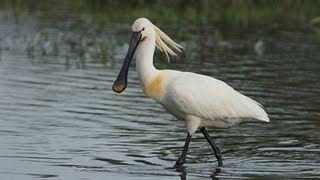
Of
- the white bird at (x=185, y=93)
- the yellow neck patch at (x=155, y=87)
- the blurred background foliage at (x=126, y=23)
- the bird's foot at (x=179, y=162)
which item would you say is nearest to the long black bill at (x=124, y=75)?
the white bird at (x=185, y=93)

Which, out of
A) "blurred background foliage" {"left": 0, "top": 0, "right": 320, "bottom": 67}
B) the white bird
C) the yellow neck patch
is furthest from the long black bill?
"blurred background foliage" {"left": 0, "top": 0, "right": 320, "bottom": 67}

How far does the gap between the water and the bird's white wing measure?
1.66 ft

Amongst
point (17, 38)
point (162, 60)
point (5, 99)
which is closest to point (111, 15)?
point (17, 38)

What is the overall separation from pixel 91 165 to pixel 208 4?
18349mm

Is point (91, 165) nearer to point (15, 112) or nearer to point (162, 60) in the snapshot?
point (15, 112)

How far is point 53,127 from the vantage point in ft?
42.6

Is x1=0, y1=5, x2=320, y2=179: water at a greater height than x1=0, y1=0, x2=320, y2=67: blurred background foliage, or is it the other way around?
x1=0, y1=0, x2=320, y2=67: blurred background foliage

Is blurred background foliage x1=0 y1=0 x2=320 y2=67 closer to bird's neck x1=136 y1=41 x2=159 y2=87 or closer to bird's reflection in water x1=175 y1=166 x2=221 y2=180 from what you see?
bird's neck x1=136 y1=41 x2=159 y2=87

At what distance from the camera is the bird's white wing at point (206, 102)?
10984mm

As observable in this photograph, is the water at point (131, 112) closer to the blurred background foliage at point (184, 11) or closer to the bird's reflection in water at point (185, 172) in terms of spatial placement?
the bird's reflection in water at point (185, 172)

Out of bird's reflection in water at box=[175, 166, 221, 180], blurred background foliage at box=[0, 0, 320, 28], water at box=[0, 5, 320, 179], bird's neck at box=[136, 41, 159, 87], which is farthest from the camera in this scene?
blurred background foliage at box=[0, 0, 320, 28]

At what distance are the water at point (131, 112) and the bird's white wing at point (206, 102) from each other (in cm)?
51

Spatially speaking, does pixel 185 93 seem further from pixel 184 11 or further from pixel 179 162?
pixel 184 11

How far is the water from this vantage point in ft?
35.9
